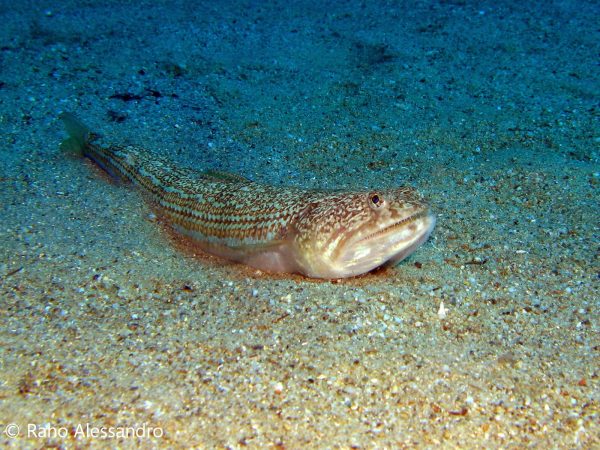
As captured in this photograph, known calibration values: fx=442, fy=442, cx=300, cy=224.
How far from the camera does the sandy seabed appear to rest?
2.39m

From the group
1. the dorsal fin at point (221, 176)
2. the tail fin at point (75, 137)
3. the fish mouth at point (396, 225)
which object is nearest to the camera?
the fish mouth at point (396, 225)

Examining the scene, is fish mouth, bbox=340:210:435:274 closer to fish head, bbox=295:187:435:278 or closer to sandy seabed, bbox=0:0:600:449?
fish head, bbox=295:187:435:278

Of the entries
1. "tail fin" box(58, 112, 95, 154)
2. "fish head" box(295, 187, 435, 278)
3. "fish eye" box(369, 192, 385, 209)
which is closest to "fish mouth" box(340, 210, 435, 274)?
"fish head" box(295, 187, 435, 278)

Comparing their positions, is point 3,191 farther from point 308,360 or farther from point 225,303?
point 308,360

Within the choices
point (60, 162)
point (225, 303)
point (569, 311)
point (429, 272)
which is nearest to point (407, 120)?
point (429, 272)

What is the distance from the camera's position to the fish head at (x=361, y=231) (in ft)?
11.1

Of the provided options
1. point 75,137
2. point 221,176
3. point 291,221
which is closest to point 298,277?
point 291,221

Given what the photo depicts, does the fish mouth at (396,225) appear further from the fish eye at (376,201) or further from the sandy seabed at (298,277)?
the sandy seabed at (298,277)

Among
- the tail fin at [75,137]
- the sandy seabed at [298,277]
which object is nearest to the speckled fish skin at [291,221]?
the sandy seabed at [298,277]

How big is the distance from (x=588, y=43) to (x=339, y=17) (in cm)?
479

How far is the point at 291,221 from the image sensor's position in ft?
12.4

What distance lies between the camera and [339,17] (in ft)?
31.2

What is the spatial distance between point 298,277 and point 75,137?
378 cm

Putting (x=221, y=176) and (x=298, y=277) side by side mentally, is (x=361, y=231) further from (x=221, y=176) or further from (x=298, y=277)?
(x=221, y=176)
